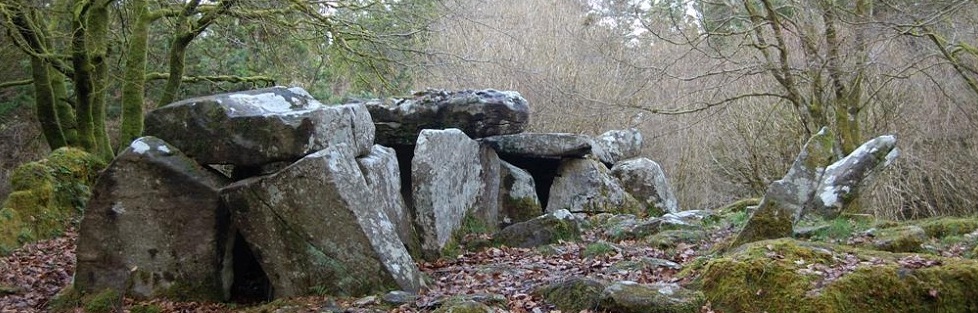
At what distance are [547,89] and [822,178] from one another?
12889 mm

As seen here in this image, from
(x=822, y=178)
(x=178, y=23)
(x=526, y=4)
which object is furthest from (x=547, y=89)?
(x=822, y=178)

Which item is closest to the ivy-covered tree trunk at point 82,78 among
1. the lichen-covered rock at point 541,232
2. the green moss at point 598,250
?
the lichen-covered rock at point 541,232

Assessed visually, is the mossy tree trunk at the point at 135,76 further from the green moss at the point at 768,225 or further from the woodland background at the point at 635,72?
the green moss at the point at 768,225

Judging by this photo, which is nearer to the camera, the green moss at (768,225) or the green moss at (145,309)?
the green moss at (145,309)

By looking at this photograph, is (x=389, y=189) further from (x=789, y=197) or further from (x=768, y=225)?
(x=789, y=197)

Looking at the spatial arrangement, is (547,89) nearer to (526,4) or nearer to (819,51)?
(526,4)

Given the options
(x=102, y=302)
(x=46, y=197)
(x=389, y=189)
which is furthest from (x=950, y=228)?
(x=46, y=197)

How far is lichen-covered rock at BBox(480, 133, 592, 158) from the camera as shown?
549 inches

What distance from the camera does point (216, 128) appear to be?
8.47m

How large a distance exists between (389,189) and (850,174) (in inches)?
197

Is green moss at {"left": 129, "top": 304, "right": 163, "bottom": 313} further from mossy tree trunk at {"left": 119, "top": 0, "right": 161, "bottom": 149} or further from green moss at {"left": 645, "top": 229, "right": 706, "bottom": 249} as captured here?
mossy tree trunk at {"left": 119, "top": 0, "right": 161, "bottom": 149}

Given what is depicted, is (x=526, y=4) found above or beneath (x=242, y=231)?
above

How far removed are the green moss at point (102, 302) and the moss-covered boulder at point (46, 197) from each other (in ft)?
8.68

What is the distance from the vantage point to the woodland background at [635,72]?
12516mm
